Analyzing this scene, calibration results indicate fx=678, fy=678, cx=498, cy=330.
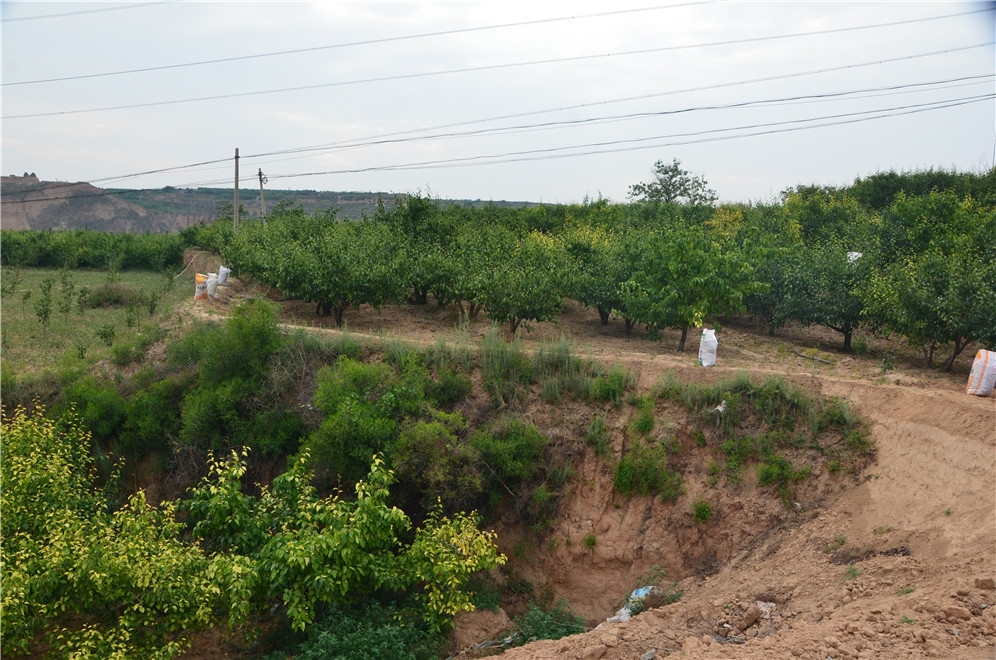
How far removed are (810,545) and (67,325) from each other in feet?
57.7

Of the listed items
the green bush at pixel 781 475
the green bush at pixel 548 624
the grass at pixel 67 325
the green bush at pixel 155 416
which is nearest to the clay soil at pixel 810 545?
the green bush at pixel 781 475

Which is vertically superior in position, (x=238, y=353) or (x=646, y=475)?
(x=238, y=353)

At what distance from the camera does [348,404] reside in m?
10.6

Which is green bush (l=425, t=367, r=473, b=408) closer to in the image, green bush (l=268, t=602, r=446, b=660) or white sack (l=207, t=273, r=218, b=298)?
green bush (l=268, t=602, r=446, b=660)

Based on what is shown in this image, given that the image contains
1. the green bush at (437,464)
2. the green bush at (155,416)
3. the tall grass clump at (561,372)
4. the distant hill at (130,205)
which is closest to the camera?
the green bush at (437,464)

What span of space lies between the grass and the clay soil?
32.2 ft

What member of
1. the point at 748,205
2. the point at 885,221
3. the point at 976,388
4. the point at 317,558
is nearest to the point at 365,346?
the point at 317,558

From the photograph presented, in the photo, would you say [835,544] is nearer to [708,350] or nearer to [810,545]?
[810,545]

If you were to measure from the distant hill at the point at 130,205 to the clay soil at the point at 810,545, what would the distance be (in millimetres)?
40546

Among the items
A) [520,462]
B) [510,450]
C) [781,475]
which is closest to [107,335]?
[510,450]

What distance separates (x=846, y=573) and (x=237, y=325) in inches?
406

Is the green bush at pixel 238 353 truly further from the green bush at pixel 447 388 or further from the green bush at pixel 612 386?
the green bush at pixel 612 386

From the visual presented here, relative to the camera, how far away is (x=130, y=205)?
61.2m

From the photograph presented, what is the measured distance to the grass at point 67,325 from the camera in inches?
567
